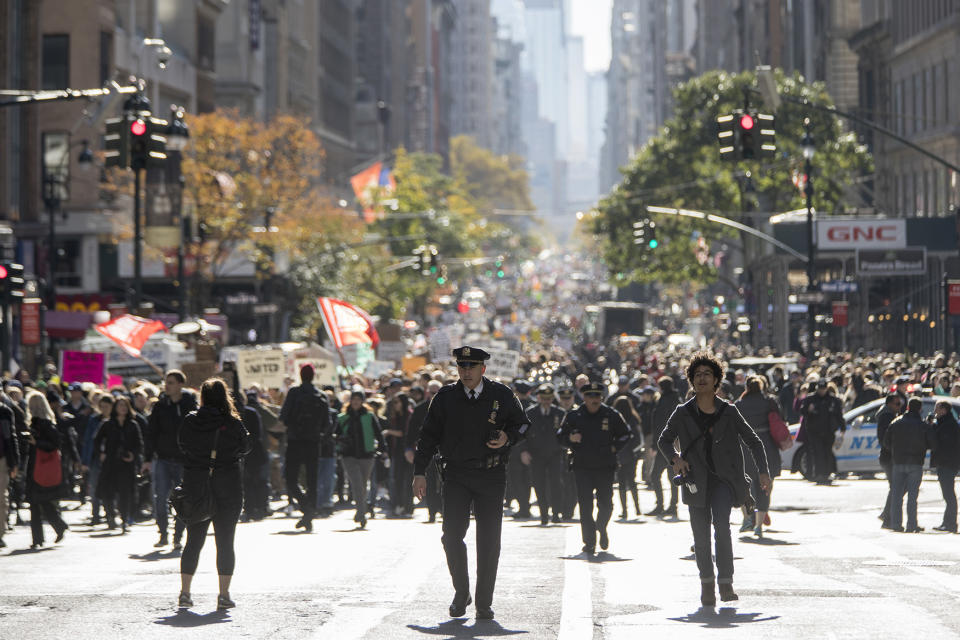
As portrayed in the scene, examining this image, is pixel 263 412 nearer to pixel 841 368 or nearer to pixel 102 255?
pixel 841 368

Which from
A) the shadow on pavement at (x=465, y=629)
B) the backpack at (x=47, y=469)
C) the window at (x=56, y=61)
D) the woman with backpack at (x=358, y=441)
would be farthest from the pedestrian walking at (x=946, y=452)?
the window at (x=56, y=61)

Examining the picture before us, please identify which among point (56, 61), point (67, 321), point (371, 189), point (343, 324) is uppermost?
point (56, 61)

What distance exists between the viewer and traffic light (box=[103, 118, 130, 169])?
82.2 feet

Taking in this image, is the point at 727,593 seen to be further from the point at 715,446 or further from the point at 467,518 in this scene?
the point at 467,518

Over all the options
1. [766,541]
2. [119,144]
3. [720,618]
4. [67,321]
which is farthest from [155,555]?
[67,321]

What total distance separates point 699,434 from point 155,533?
1005 cm

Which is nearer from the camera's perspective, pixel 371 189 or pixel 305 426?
pixel 305 426

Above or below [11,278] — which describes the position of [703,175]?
above

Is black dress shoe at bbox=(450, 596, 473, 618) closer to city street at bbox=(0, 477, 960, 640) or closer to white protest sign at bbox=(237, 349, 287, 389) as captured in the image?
city street at bbox=(0, 477, 960, 640)

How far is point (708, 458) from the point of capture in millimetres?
11938

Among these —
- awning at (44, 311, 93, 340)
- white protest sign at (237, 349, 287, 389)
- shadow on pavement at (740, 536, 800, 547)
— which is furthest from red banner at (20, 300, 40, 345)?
shadow on pavement at (740, 536, 800, 547)

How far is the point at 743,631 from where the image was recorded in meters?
10.7

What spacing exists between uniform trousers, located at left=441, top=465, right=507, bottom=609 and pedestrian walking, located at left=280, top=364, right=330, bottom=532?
889cm

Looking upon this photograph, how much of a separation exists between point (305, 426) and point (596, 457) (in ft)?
14.4
